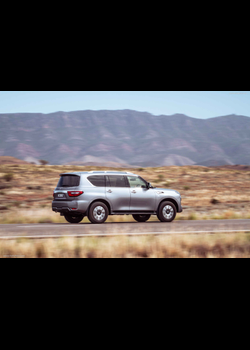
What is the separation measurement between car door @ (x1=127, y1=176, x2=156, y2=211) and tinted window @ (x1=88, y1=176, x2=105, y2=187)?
111 centimetres

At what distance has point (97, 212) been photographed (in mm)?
16531

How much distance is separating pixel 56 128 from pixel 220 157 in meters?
69.1

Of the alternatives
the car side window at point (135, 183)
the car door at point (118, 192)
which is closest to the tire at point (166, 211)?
the car side window at point (135, 183)

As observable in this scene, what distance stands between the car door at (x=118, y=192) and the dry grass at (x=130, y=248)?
4.99 meters

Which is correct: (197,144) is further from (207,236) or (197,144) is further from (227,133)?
(207,236)

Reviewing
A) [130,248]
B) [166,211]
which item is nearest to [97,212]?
[166,211]

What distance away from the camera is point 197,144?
598 feet

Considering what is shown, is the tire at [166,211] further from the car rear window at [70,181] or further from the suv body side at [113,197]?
the car rear window at [70,181]

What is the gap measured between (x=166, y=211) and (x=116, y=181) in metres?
2.23

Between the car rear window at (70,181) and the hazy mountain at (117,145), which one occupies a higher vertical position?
the hazy mountain at (117,145)

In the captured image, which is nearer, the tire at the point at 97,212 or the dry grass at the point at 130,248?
the dry grass at the point at 130,248

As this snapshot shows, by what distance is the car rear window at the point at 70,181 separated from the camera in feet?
55.0
